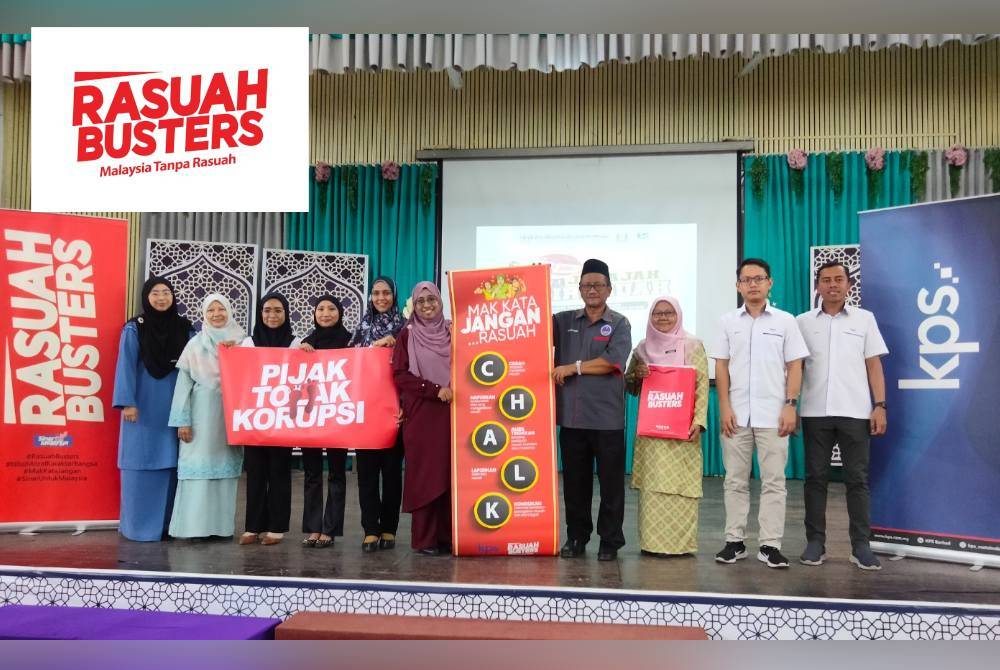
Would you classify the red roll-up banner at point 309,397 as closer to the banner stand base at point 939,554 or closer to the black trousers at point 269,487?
the black trousers at point 269,487

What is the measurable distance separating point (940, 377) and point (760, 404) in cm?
95

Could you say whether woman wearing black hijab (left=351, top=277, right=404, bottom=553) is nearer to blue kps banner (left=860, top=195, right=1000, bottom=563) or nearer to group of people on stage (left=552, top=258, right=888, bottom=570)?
group of people on stage (left=552, top=258, right=888, bottom=570)

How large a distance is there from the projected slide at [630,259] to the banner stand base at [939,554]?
12.1ft

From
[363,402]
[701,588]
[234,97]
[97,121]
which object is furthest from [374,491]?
[97,121]

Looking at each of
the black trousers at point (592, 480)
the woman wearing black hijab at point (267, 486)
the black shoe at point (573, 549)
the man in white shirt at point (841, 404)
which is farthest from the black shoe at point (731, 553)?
the woman wearing black hijab at point (267, 486)

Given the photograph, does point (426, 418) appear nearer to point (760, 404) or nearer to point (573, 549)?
point (573, 549)

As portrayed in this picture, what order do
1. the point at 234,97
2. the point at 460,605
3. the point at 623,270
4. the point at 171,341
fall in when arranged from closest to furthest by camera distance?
the point at 460,605 → the point at 171,341 → the point at 234,97 → the point at 623,270

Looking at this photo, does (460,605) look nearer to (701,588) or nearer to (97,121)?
(701,588)

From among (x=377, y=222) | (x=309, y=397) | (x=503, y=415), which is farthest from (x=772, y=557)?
(x=377, y=222)

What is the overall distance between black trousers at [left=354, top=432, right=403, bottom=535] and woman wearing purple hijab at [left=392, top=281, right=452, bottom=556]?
0.38ft

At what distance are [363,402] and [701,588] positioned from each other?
173 centimetres

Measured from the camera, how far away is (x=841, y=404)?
11.4ft

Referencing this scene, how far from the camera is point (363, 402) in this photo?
146 inches

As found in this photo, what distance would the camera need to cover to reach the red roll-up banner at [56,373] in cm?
402
